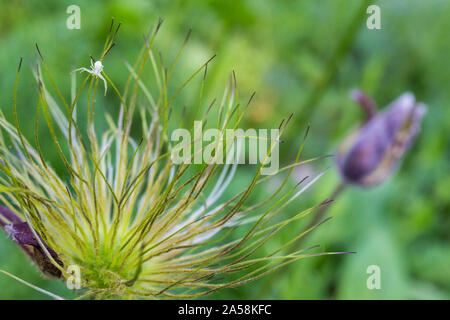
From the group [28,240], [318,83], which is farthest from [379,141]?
[28,240]

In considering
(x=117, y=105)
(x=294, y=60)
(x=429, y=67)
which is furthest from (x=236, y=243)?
(x=429, y=67)

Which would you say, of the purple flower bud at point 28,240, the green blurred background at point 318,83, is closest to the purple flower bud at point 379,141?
the green blurred background at point 318,83

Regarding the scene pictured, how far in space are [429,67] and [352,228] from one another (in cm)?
90

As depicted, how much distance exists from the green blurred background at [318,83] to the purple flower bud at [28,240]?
247mm

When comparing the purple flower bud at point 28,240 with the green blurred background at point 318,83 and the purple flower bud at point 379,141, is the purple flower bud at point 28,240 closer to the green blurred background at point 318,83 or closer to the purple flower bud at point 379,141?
the green blurred background at point 318,83

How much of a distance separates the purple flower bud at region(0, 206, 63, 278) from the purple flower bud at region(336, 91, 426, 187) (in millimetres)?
715

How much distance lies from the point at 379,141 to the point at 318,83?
27 cm

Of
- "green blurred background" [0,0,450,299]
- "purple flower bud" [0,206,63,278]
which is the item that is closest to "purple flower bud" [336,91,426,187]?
"green blurred background" [0,0,450,299]

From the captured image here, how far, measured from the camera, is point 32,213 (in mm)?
666

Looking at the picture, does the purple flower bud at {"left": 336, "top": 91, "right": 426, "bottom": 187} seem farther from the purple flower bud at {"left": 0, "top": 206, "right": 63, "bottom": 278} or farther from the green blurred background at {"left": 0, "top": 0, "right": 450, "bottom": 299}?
the purple flower bud at {"left": 0, "top": 206, "right": 63, "bottom": 278}

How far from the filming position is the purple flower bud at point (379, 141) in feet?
3.77

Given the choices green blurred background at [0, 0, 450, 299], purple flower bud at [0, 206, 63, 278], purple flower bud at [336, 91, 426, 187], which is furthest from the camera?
green blurred background at [0, 0, 450, 299]

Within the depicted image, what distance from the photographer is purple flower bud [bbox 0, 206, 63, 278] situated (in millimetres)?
648
